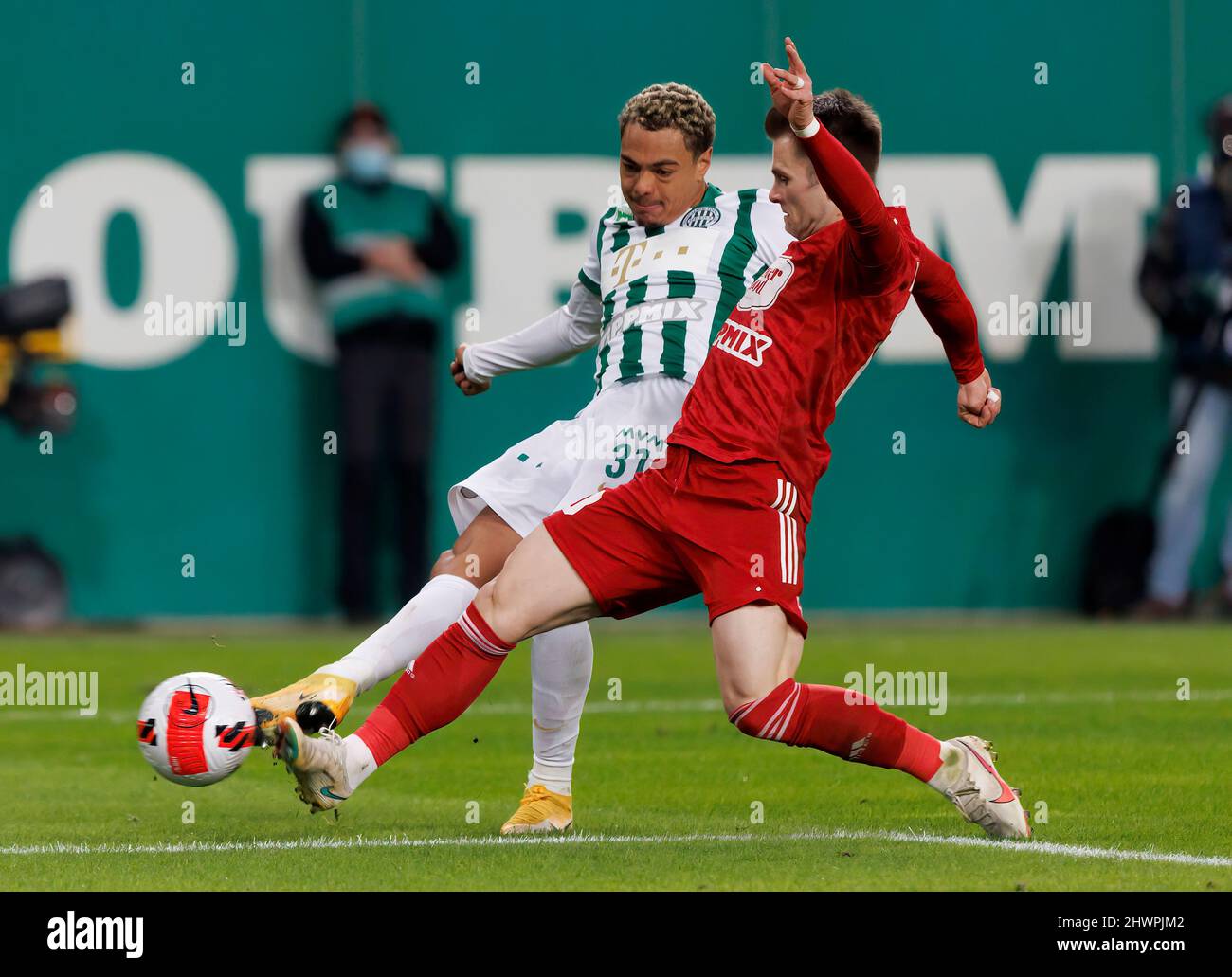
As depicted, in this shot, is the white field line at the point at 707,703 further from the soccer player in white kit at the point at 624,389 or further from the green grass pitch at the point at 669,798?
the soccer player in white kit at the point at 624,389

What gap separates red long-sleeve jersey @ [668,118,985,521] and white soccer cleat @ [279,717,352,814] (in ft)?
3.89

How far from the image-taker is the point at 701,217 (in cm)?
654

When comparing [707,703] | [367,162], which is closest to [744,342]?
[707,703]

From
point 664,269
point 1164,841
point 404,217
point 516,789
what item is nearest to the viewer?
point 1164,841

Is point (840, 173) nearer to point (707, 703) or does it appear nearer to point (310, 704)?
point (310, 704)

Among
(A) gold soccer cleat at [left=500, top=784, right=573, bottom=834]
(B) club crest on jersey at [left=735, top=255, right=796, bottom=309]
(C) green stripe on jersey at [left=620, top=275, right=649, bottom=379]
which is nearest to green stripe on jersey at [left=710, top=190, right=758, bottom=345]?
(C) green stripe on jersey at [left=620, top=275, right=649, bottom=379]

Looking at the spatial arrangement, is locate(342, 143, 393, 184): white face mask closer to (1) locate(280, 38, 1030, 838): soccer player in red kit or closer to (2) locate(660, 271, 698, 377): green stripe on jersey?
(2) locate(660, 271, 698, 377): green stripe on jersey

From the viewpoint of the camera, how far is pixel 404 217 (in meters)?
14.1

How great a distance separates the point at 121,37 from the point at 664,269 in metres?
9.05

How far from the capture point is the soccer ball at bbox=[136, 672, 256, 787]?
214 inches

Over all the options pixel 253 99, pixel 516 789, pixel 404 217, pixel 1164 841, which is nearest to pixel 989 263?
pixel 404 217

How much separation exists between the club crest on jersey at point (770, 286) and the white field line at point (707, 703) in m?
4.26

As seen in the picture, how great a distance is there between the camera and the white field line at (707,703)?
32.0 feet
